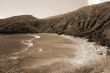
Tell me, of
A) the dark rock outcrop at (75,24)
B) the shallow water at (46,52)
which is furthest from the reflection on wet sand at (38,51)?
the dark rock outcrop at (75,24)

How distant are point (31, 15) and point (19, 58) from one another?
7.39 m

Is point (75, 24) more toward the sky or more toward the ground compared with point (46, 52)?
more toward the sky

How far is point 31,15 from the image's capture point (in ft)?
44.1

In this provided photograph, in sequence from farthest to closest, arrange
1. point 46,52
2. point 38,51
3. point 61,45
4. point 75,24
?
point 75,24 < point 61,45 < point 38,51 < point 46,52

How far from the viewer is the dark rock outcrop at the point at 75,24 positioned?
9414mm

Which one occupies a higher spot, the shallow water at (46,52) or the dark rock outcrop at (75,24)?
the dark rock outcrop at (75,24)

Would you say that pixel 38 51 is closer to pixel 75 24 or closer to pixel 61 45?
pixel 61 45

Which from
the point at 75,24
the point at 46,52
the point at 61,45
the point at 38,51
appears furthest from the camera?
the point at 75,24

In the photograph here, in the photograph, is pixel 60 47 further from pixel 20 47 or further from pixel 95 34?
pixel 95 34

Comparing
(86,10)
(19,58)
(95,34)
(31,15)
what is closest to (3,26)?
(31,15)

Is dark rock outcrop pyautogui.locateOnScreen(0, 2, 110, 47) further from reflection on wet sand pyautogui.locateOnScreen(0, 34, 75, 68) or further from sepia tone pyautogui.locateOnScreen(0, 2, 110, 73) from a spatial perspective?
reflection on wet sand pyautogui.locateOnScreen(0, 34, 75, 68)

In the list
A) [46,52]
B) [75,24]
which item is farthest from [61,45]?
[75,24]

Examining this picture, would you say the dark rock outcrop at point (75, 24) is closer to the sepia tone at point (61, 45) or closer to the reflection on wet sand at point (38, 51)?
the sepia tone at point (61, 45)

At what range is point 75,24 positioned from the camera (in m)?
10.9
